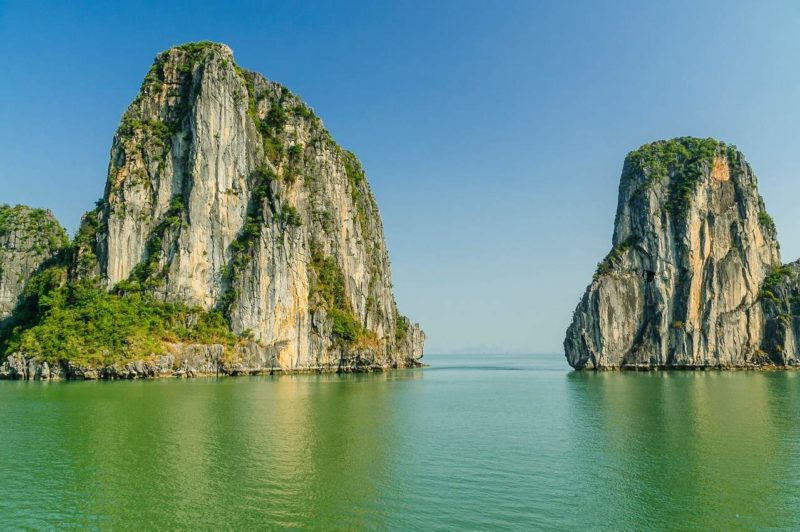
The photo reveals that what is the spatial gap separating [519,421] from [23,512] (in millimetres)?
27851

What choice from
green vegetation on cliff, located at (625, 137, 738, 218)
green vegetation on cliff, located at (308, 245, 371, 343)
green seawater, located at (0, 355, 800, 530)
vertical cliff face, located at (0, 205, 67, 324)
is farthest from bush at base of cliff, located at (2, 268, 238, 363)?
green vegetation on cliff, located at (625, 137, 738, 218)

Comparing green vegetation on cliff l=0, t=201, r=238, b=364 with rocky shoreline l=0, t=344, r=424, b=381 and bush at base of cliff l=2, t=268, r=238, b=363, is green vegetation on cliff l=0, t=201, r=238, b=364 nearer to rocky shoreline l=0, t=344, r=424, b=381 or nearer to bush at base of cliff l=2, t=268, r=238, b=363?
bush at base of cliff l=2, t=268, r=238, b=363

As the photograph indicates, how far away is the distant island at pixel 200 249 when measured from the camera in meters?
80.8

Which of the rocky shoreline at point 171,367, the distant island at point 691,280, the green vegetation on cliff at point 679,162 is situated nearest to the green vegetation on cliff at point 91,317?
the rocky shoreline at point 171,367

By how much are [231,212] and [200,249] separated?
745 cm

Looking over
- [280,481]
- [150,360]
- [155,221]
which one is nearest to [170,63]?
[155,221]

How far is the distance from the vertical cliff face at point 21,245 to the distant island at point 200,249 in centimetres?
17

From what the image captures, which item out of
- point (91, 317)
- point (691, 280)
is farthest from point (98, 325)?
point (691, 280)

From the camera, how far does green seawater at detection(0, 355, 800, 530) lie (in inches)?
779

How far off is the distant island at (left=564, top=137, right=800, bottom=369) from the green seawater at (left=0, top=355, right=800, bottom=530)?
55605 mm

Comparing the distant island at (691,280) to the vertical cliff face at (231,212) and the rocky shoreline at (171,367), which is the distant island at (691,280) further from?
the rocky shoreline at (171,367)

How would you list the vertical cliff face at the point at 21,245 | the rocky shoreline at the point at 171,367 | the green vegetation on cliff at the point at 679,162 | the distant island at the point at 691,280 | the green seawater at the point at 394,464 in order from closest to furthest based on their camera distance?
the green seawater at the point at 394,464
the rocky shoreline at the point at 171,367
the vertical cliff face at the point at 21,245
the distant island at the point at 691,280
the green vegetation on cliff at the point at 679,162

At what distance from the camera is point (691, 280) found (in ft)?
340

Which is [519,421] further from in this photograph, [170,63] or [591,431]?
[170,63]
